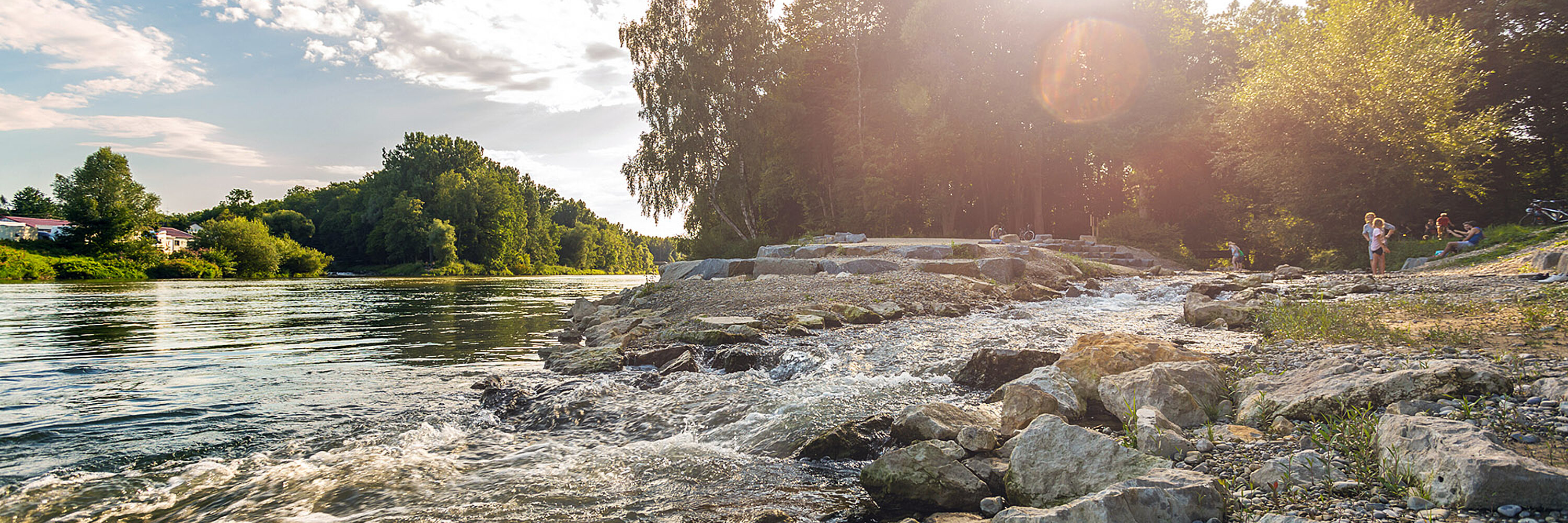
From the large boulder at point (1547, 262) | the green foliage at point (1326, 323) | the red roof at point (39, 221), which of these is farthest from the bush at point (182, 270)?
the large boulder at point (1547, 262)

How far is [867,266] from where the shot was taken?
16625 mm

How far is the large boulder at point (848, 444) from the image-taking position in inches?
181

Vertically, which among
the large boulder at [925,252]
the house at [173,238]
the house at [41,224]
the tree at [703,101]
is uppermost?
the tree at [703,101]

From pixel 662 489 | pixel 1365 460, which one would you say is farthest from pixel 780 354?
pixel 1365 460

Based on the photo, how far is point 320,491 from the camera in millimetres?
4121

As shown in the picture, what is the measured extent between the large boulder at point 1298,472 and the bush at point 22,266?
60625 millimetres

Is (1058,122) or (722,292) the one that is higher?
(1058,122)

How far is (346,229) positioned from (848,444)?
94837 millimetres

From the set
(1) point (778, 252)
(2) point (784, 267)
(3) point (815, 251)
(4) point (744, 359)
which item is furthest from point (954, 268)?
(4) point (744, 359)

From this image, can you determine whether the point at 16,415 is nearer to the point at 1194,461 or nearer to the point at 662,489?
the point at 662,489

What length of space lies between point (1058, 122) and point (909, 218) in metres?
8.36

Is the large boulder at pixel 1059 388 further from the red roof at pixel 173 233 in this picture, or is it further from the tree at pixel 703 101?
the red roof at pixel 173 233

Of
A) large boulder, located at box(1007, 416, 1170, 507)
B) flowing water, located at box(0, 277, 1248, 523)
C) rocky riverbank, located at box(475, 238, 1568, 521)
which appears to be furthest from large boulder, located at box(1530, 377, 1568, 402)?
flowing water, located at box(0, 277, 1248, 523)

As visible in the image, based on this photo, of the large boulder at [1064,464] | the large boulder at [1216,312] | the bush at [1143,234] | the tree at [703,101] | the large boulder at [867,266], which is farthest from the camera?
the tree at [703,101]
